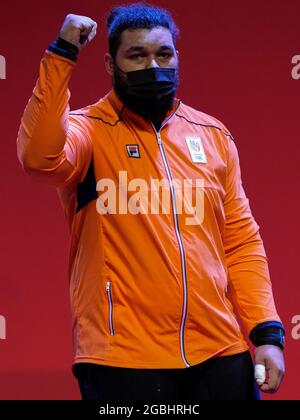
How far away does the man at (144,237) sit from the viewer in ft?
5.59

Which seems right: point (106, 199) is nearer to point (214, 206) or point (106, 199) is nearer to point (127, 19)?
point (214, 206)

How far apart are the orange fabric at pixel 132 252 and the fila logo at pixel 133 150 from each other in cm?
1

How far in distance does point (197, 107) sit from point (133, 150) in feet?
3.20

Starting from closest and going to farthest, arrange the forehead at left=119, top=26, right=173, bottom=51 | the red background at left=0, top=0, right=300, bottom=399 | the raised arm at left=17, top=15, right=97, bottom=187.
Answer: the raised arm at left=17, top=15, right=97, bottom=187 → the forehead at left=119, top=26, right=173, bottom=51 → the red background at left=0, top=0, right=300, bottom=399

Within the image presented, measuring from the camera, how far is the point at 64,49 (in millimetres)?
1667

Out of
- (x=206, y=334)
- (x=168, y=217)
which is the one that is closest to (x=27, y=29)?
(x=168, y=217)

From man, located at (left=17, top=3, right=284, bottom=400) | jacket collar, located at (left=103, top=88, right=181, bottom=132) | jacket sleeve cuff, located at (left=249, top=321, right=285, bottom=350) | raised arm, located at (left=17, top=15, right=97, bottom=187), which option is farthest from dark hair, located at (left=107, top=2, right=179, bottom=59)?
jacket sleeve cuff, located at (left=249, top=321, right=285, bottom=350)

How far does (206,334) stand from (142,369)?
6.6 inches

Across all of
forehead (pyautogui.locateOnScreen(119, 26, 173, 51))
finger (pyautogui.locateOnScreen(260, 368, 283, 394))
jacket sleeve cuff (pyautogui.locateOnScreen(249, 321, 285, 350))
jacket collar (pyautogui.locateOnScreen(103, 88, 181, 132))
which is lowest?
finger (pyautogui.locateOnScreen(260, 368, 283, 394))

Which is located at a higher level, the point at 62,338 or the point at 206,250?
the point at 206,250

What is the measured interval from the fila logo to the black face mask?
0.09 metres

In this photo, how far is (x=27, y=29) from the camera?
8.92ft

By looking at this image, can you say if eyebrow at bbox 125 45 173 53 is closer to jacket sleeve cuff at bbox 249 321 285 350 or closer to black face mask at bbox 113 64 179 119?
black face mask at bbox 113 64 179 119

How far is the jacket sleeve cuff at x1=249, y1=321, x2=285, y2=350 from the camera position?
6.02 feet
